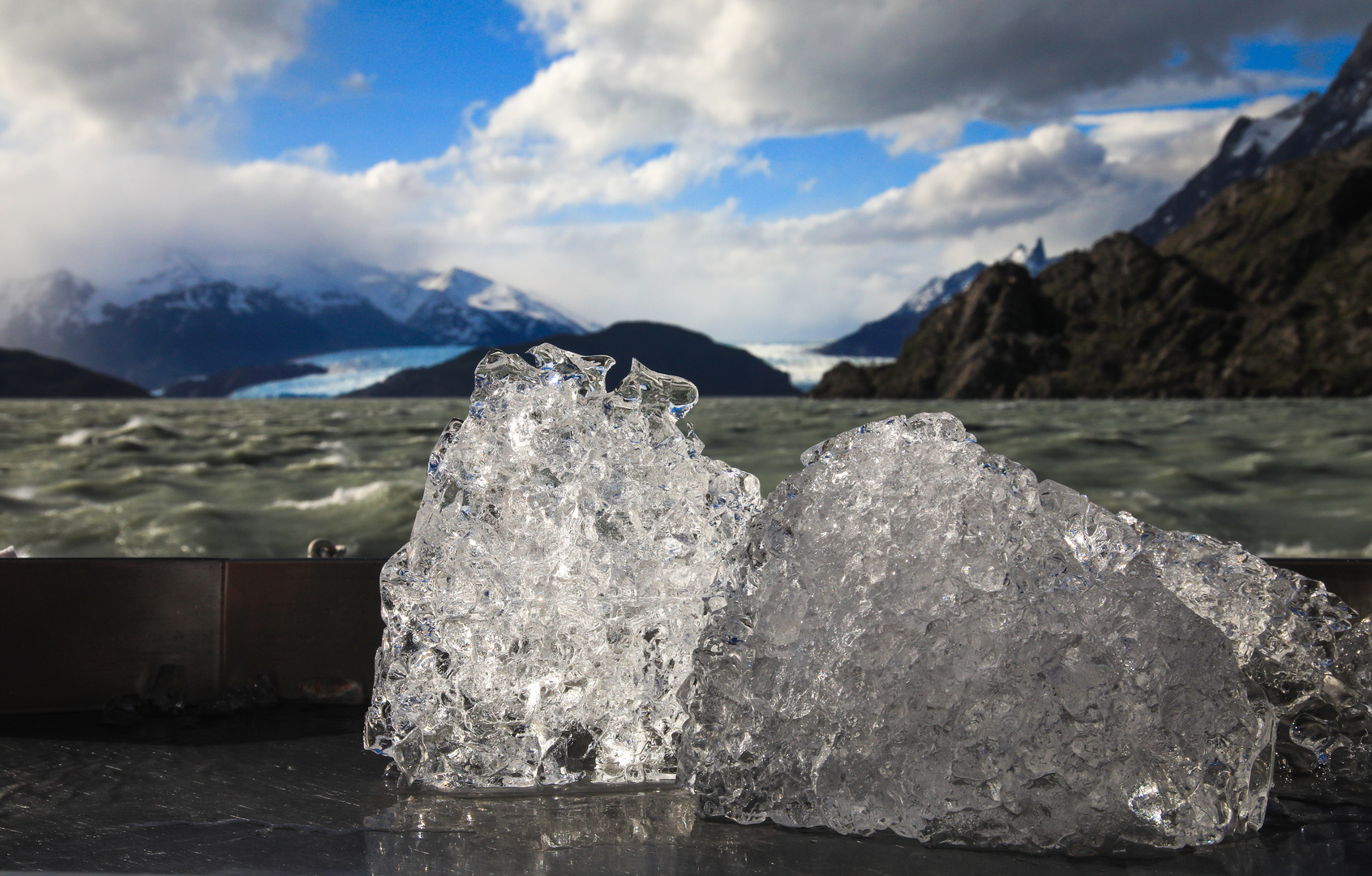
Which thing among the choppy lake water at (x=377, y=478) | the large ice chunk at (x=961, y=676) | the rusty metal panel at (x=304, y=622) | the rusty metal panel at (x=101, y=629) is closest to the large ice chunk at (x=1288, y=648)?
the large ice chunk at (x=961, y=676)

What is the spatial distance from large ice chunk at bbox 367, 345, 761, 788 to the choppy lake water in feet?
30.9

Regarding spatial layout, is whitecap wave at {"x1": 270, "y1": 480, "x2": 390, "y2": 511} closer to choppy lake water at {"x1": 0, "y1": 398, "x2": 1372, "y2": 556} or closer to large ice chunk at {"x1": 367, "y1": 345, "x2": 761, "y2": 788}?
choppy lake water at {"x1": 0, "y1": 398, "x2": 1372, "y2": 556}

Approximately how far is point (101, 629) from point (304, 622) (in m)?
0.79

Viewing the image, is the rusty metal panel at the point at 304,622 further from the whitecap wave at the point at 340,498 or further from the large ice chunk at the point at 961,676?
the whitecap wave at the point at 340,498

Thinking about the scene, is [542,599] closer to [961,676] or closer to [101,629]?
[961,676]

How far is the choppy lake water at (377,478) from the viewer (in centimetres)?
1591

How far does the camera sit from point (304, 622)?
373cm

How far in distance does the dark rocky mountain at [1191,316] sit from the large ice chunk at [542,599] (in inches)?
2800

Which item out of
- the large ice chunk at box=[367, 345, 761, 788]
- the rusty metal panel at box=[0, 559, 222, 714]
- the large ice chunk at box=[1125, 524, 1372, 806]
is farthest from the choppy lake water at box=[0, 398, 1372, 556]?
the large ice chunk at box=[367, 345, 761, 788]

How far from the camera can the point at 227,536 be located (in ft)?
50.8

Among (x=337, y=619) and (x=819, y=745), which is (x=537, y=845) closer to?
(x=819, y=745)

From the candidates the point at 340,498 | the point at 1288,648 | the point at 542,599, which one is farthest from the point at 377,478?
the point at 1288,648

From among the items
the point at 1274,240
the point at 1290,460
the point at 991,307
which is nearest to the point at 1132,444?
the point at 1290,460

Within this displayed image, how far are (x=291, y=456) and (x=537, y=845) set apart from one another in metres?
22.6
